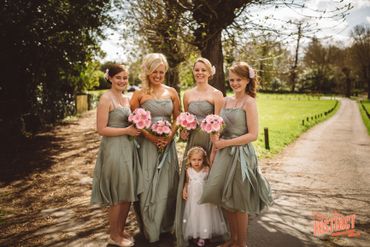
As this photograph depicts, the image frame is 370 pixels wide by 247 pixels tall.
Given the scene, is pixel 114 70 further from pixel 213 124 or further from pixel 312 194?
pixel 312 194

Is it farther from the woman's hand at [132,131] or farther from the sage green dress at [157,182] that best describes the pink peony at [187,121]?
the woman's hand at [132,131]

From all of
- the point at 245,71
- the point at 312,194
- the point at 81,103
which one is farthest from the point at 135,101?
the point at 81,103

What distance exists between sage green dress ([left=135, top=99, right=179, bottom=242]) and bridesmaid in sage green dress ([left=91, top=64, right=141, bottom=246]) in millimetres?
239

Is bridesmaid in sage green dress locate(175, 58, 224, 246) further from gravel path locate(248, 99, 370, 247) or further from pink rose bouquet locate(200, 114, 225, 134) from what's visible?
gravel path locate(248, 99, 370, 247)

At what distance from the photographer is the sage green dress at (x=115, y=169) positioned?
4.64m

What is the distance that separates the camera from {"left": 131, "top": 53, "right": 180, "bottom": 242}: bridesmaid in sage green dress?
484cm

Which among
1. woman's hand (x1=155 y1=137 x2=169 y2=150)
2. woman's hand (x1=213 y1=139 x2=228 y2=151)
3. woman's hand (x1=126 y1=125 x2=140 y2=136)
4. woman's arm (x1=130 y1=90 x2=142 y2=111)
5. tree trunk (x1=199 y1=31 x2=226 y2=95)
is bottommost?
woman's hand (x1=155 y1=137 x2=169 y2=150)

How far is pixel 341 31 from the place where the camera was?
7582mm

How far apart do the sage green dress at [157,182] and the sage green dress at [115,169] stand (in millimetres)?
255

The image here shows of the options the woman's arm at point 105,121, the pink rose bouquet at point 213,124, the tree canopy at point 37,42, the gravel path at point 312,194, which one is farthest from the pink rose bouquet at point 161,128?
the tree canopy at point 37,42

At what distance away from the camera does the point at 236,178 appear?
4375 mm

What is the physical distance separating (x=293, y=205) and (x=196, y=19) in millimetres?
5758

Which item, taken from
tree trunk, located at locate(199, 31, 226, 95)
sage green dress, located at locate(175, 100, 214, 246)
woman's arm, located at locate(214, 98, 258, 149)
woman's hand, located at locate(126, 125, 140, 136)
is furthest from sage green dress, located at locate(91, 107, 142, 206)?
tree trunk, located at locate(199, 31, 226, 95)

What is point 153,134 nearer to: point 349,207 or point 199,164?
point 199,164
